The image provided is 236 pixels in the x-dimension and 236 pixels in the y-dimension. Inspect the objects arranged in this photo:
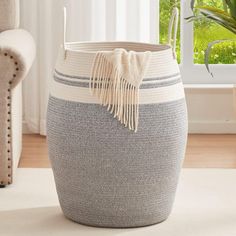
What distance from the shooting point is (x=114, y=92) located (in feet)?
8.00

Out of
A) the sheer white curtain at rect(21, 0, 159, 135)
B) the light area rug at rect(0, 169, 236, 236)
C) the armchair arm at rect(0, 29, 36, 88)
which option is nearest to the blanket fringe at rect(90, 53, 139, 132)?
the light area rug at rect(0, 169, 236, 236)

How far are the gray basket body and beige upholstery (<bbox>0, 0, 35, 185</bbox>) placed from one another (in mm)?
386

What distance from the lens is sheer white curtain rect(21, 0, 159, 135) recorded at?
12.8 ft

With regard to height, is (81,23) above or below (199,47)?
above

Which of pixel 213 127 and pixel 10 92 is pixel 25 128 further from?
pixel 10 92

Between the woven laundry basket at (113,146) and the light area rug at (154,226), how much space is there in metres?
0.06

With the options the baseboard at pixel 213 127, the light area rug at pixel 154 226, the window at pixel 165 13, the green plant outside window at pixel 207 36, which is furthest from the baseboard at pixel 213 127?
the light area rug at pixel 154 226

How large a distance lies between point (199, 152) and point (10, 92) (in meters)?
1.09

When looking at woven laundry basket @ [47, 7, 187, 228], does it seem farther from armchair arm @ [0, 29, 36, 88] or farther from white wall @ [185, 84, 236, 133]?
white wall @ [185, 84, 236, 133]

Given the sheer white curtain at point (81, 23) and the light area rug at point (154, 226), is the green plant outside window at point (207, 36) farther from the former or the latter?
the light area rug at point (154, 226)

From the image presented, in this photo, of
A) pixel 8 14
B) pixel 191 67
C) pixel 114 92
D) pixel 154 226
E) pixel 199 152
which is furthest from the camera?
pixel 191 67

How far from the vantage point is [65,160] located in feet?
8.32

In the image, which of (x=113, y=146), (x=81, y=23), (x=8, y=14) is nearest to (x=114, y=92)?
(x=113, y=146)

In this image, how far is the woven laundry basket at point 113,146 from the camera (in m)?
2.46
